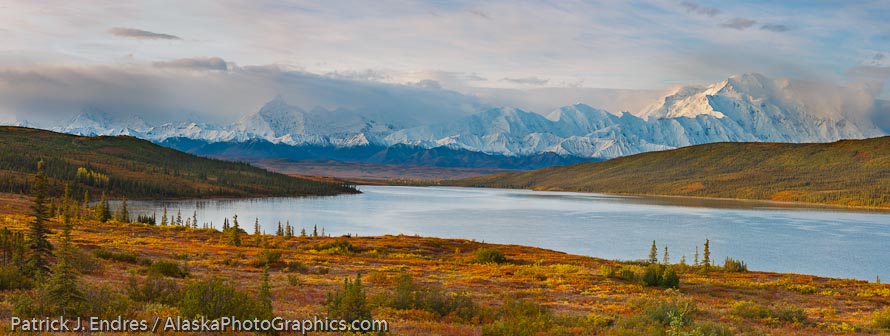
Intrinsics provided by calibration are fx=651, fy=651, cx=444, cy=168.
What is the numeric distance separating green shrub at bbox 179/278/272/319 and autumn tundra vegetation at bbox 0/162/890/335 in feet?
0.09

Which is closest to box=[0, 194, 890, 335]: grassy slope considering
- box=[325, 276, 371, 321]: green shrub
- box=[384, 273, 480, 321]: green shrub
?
box=[384, 273, 480, 321]: green shrub

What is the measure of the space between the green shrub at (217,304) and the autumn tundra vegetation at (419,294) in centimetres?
3

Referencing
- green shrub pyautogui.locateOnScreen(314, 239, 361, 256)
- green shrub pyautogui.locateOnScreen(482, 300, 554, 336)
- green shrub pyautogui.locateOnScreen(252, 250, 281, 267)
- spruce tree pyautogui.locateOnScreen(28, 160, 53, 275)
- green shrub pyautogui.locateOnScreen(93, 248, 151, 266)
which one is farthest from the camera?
green shrub pyautogui.locateOnScreen(314, 239, 361, 256)

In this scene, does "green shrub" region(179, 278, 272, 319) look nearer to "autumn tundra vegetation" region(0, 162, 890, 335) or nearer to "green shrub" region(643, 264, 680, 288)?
"autumn tundra vegetation" region(0, 162, 890, 335)

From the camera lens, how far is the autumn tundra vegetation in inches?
650

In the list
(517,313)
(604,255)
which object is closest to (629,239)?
(604,255)

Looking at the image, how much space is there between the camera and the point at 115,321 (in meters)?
14.8

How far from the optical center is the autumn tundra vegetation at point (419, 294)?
16.5 m

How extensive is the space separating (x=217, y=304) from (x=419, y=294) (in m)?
8.08

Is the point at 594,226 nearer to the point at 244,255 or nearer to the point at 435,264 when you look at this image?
the point at 435,264

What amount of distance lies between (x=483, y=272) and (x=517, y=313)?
63.6 feet

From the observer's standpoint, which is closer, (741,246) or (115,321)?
(115,321)

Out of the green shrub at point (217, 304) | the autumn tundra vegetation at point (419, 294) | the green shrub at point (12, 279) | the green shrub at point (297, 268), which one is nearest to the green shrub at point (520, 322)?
the autumn tundra vegetation at point (419, 294)

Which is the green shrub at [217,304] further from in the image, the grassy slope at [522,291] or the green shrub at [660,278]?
the green shrub at [660,278]
